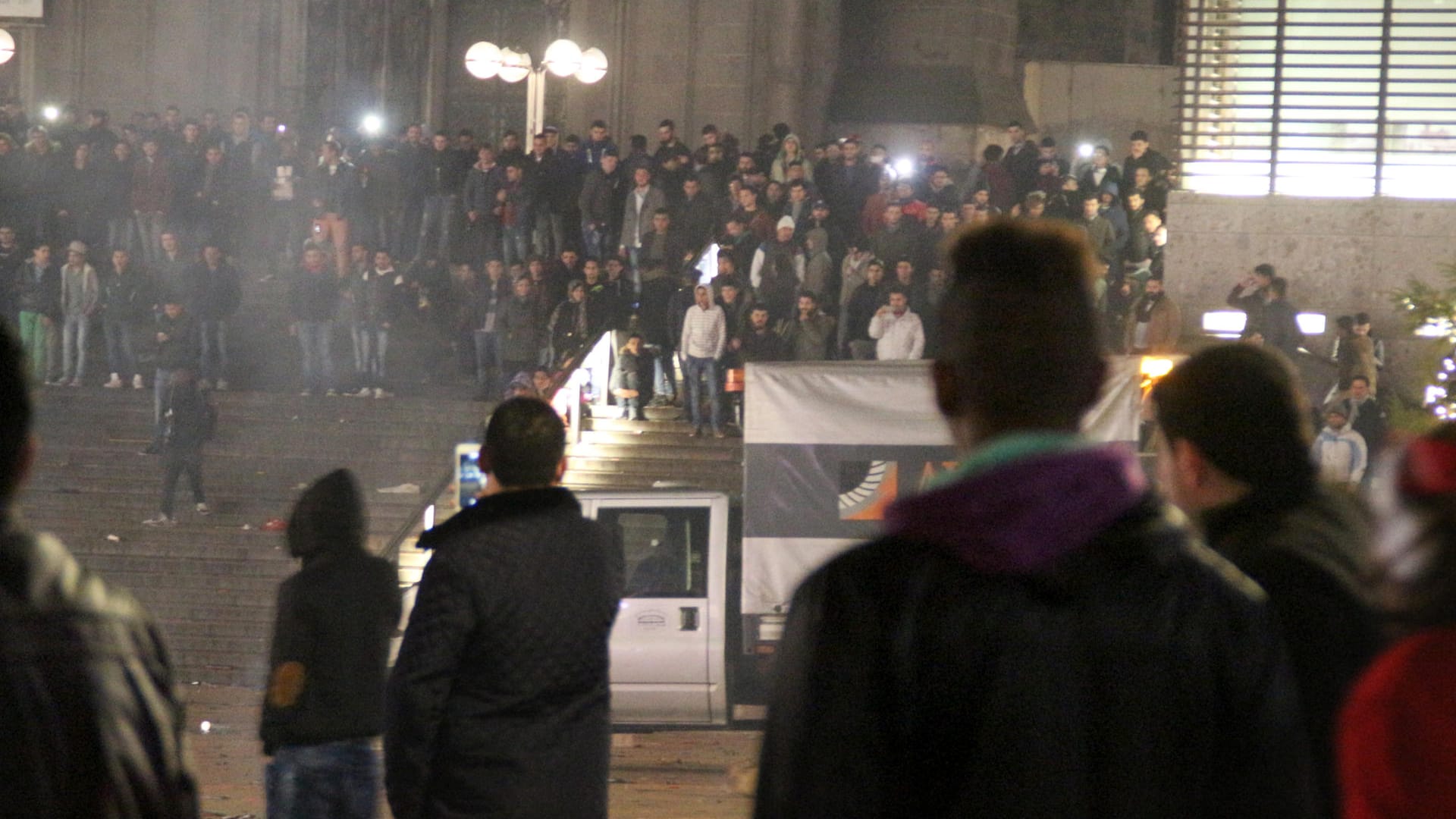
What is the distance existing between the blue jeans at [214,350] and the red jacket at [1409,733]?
66.8 feet

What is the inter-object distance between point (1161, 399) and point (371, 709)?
119 inches

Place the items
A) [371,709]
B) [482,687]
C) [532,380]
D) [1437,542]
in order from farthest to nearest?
[532,380] < [371,709] < [482,687] < [1437,542]

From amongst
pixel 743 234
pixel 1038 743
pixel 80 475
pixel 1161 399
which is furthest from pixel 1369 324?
pixel 1038 743

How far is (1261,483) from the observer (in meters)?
3.17

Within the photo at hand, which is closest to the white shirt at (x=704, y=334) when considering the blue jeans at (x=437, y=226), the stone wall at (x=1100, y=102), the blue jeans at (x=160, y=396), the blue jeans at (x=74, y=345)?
the blue jeans at (x=437, y=226)

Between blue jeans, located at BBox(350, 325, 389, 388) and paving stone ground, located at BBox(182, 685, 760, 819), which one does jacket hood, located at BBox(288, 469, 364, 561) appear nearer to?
paving stone ground, located at BBox(182, 685, 760, 819)

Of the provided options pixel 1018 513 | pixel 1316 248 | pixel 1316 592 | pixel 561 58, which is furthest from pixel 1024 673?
pixel 561 58

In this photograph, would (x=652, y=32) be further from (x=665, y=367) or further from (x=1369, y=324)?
(x=1369, y=324)

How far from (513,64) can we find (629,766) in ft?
37.3

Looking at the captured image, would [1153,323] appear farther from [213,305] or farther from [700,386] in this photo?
[213,305]

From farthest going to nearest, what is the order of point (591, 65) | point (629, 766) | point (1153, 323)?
point (591, 65) → point (1153, 323) → point (629, 766)

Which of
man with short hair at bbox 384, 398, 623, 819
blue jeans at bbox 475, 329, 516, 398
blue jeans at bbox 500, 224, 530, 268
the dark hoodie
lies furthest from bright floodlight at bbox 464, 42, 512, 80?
man with short hair at bbox 384, 398, 623, 819

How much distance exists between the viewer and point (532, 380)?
743 inches

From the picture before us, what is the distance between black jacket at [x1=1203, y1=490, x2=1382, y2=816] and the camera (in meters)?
2.84
